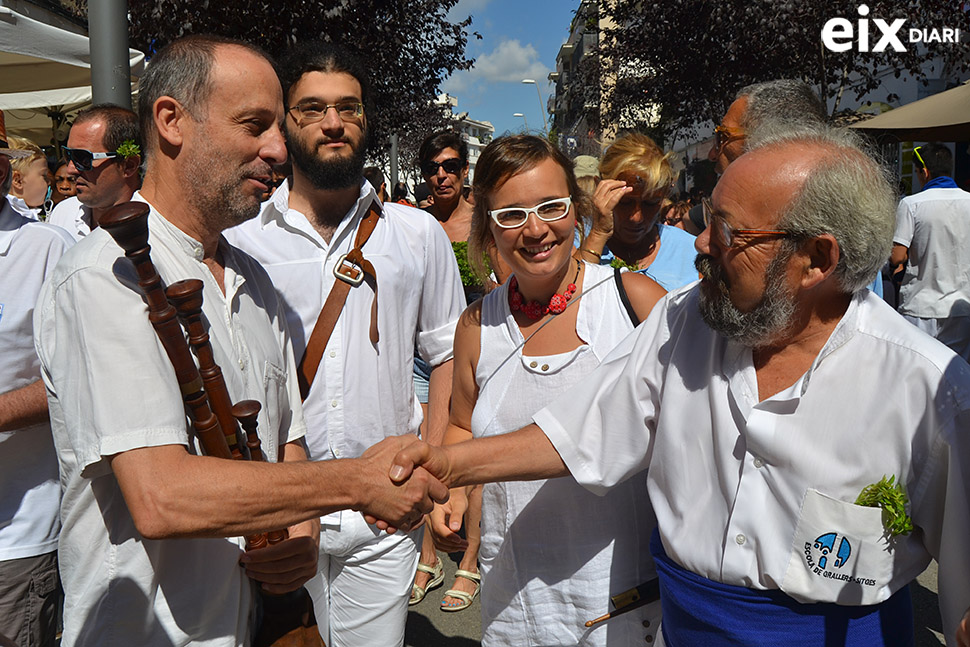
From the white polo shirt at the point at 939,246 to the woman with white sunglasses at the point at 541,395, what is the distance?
5501 mm

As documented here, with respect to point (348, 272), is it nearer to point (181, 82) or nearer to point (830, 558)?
point (181, 82)

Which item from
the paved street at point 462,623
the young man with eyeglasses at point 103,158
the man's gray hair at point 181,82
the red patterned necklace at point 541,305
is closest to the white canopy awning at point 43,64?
the young man with eyeglasses at point 103,158

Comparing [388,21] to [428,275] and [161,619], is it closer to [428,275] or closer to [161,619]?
[428,275]

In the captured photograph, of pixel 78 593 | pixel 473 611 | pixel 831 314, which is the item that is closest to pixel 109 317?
pixel 78 593

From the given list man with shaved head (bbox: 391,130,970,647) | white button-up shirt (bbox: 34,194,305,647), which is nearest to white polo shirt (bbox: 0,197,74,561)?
white button-up shirt (bbox: 34,194,305,647)

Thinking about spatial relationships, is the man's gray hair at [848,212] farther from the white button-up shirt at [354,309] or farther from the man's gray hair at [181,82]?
the white button-up shirt at [354,309]

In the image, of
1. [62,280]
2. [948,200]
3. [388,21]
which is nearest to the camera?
[62,280]

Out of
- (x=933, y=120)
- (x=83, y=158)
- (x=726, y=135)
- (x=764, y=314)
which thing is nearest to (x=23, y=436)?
(x=83, y=158)

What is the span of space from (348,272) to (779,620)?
196 cm

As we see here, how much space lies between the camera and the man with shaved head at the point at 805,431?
184cm

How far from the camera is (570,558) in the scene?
8.53 ft

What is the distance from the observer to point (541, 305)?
9.50ft

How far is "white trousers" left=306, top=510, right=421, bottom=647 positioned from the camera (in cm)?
322

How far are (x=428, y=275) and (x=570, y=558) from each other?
140cm
